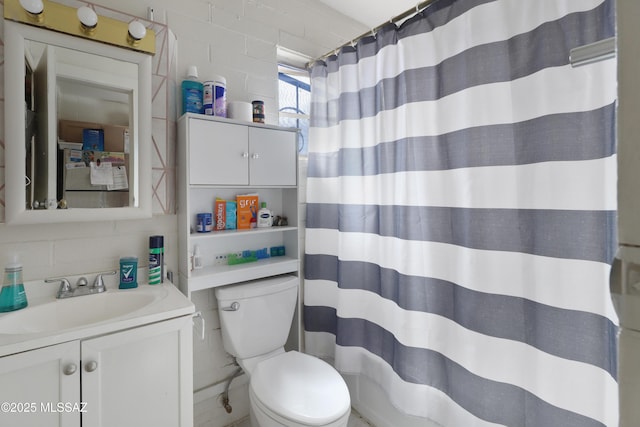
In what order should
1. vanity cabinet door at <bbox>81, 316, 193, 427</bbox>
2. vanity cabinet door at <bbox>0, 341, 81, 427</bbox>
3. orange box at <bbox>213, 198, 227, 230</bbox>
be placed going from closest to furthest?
vanity cabinet door at <bbox>0, 341, 81, 427</bbox>
vanity cabinet door at <bbox>81, 316, 193, 427</bbox>
orange box at <bbox>213, 198, 227, 230</bbox>

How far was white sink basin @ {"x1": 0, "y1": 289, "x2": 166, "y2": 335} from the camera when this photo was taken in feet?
3.48

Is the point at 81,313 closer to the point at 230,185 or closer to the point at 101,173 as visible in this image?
the point at 101,173

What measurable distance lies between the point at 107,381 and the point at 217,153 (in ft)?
3.21

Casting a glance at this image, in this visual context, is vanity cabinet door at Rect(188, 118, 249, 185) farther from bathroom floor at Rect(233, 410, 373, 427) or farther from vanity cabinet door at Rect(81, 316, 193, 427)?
bathroom floor at Rect(233, 410, 373, 427)

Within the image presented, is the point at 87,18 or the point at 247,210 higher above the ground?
the point at 87,18

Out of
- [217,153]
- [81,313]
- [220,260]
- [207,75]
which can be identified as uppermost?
[207,75]

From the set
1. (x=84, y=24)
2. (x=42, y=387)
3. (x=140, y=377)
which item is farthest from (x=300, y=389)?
(x=84, y=24)

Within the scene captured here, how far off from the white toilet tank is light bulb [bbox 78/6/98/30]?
1.24 m

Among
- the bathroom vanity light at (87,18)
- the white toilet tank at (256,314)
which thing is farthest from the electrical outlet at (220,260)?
the bathroom vanity light at (87,18)

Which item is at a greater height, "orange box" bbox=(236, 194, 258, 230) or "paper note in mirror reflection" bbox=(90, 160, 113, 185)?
"paper note in mirror reflection" bbox=(90, 160, 113, 185)

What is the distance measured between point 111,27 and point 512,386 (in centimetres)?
212

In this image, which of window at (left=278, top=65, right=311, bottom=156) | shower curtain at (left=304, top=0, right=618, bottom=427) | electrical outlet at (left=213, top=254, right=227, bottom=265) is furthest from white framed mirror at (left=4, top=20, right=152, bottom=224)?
shower curtain at (left=304, top=0, right=618, bottom=427)

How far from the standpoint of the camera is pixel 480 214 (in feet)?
3.84

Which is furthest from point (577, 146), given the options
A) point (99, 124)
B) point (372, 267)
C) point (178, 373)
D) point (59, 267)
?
point (59, 267)
